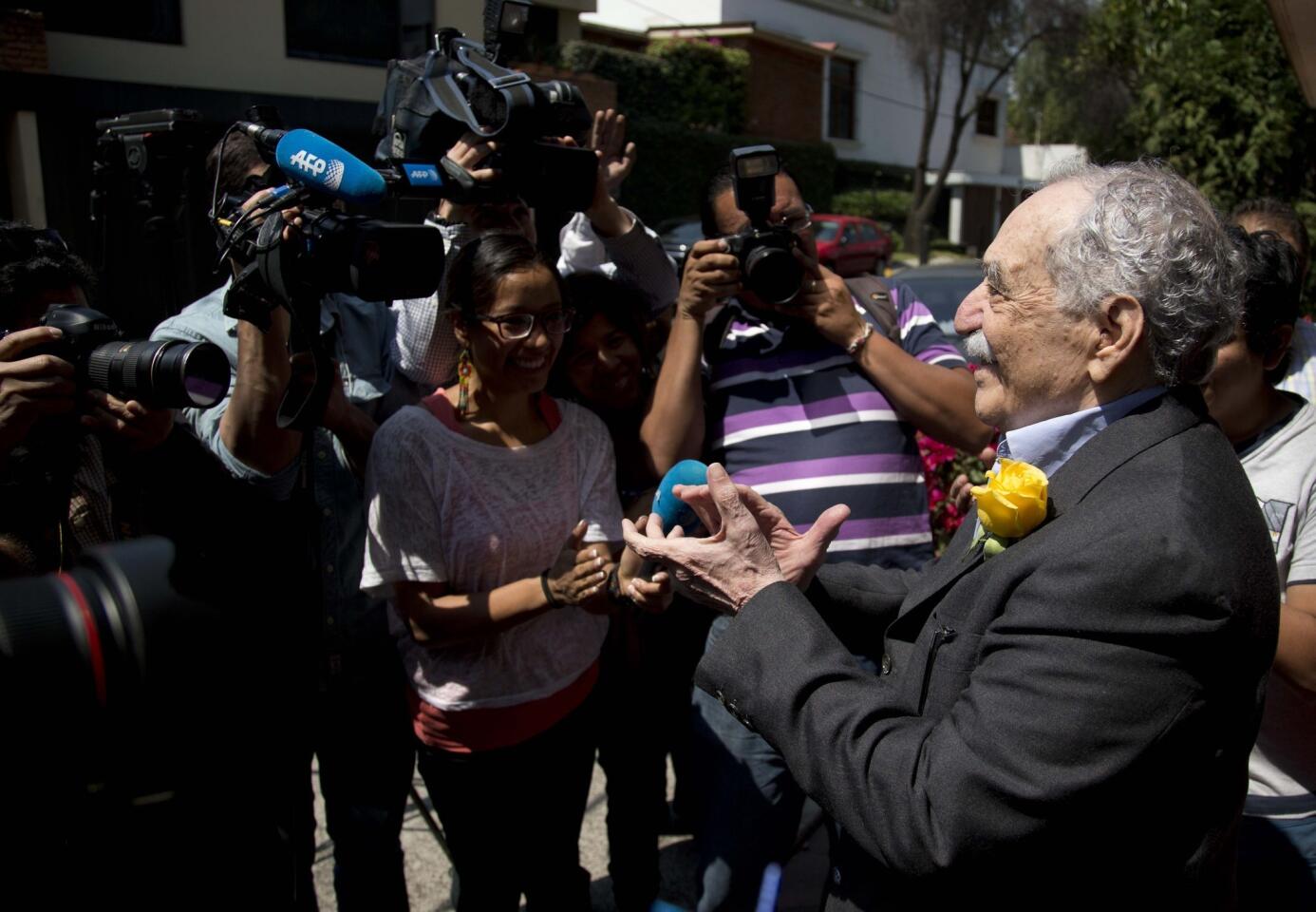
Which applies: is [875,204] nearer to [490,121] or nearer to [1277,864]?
[490,121]

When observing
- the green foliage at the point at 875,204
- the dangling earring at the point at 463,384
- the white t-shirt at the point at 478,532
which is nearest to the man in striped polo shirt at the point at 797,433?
the white t-shirt at the point at 478,532

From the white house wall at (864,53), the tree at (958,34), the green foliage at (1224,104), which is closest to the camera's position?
the green foliage at (1224,104)

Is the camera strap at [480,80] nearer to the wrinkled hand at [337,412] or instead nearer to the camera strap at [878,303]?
the wrinkled hand at [337,412]

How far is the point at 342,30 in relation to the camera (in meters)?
13.5

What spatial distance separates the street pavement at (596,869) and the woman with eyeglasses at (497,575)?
73 cm

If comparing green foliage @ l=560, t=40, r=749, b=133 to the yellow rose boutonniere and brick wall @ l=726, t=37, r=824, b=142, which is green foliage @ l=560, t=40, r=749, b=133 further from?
the yellow rose boutonniere

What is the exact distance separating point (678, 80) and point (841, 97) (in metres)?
9.84

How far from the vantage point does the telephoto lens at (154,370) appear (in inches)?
72.2

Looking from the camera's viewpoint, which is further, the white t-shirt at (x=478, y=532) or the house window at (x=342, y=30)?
the house window at (x=342, y=30)

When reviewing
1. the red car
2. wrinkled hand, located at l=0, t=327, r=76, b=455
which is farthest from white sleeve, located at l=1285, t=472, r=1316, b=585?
the red car

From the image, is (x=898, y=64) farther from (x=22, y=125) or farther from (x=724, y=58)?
(x=22, y=125)

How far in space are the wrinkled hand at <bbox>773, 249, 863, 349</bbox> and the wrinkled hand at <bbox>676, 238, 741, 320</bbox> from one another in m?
0.16

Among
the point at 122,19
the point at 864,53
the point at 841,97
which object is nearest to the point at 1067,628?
the point at 122,19

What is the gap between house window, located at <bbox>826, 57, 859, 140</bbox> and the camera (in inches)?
1257
